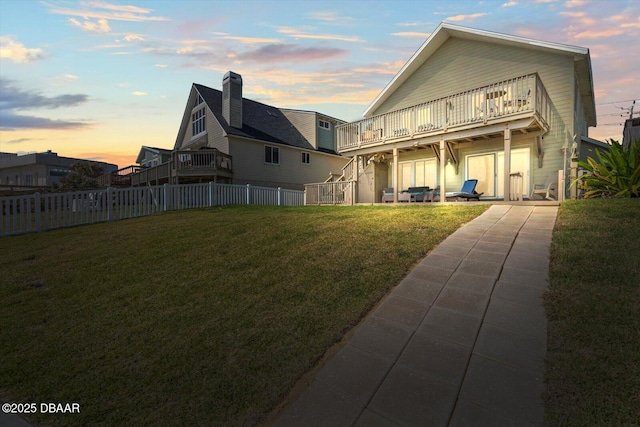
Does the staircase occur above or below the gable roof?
below

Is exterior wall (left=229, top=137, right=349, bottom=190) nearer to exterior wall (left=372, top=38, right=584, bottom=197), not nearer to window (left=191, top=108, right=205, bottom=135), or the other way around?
window (left=191, top=108, right=205, bottom=135)

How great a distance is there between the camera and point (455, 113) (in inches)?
464

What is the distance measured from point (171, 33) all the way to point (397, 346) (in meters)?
11.5

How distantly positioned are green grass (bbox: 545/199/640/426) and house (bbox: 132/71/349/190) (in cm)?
1704

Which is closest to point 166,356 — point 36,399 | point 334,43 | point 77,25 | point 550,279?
point 36,399

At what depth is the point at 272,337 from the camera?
3.18 meters

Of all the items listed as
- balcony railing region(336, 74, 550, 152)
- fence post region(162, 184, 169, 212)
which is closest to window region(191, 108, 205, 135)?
fence post region(162, 184, 169, 212)

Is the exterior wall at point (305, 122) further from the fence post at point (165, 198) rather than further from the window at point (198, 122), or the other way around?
the fence post at point (165, 198)

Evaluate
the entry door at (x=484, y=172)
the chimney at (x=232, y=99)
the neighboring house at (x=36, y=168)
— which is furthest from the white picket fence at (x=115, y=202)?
the neighboring house at (x=36, y=168)

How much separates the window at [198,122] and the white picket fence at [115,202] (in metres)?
9.70

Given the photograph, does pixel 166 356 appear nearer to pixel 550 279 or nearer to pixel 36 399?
pixel 36 399

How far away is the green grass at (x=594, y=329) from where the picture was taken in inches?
83.1

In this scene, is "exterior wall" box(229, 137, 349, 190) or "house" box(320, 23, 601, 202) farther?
"exterior wall" box(229, 137, 349, 190)

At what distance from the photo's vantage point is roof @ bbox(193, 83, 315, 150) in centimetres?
2078
